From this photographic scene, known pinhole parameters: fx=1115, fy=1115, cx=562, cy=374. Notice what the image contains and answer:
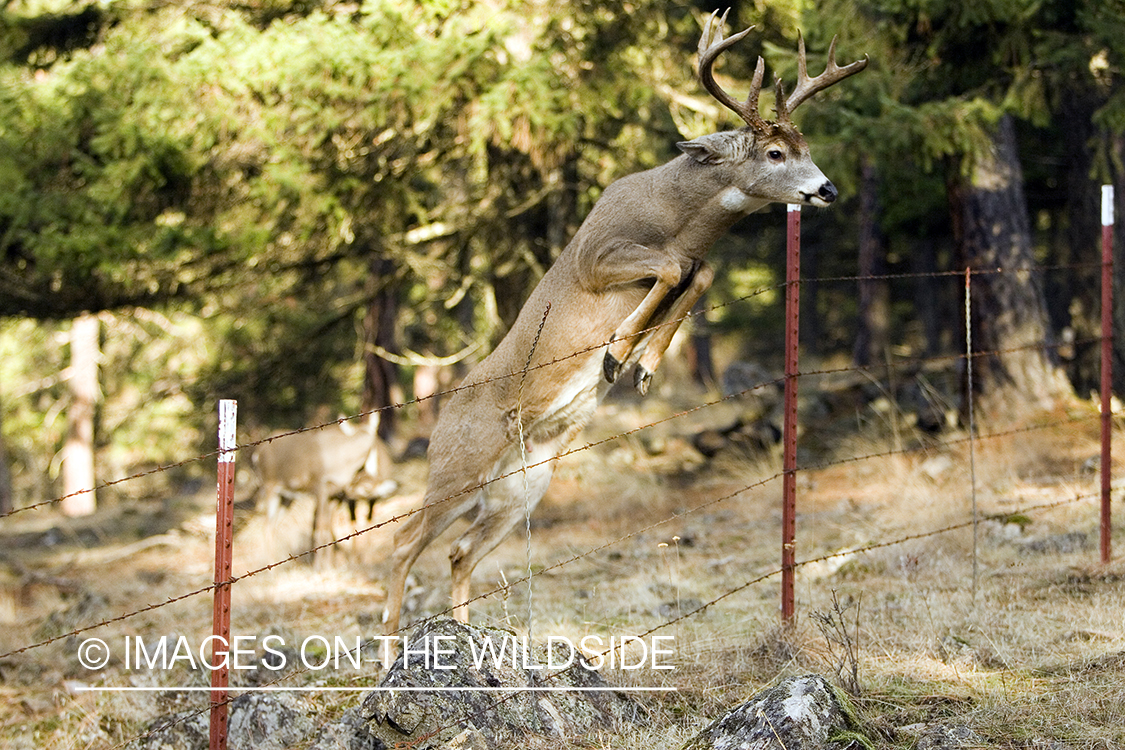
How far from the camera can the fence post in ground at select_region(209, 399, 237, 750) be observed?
14.6 feet

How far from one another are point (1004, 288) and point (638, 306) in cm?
713

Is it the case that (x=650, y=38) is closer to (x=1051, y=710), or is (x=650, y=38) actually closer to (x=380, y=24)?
(x=380, y=24)

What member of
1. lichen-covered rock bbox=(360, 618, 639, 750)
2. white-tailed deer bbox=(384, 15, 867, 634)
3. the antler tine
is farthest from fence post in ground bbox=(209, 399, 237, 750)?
the antler tine

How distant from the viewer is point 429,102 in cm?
987

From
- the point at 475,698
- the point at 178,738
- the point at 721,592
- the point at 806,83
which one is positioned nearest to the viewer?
the point at 475,698

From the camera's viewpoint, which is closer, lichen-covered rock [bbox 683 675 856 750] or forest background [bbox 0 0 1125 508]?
lichen-covered rock [bbox 683 675 856 750]

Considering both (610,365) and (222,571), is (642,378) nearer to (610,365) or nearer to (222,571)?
(610,365)

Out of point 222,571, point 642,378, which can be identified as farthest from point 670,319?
point 222,571

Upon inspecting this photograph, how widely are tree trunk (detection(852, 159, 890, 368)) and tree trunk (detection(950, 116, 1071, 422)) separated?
381 centimetres

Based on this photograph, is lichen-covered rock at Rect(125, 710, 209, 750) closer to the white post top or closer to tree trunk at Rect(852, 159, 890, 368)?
the white post top

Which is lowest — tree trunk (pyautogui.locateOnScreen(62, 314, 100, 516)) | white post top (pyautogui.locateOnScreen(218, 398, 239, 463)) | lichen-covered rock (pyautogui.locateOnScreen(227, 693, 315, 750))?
tree trunk (pyautogui.locateOnScreen(62, 314, 100, 516))

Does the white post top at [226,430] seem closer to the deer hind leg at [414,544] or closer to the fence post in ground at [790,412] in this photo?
the deer hind leg at [414,544]

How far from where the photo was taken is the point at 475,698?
480cm

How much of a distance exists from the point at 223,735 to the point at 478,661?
1.11m
